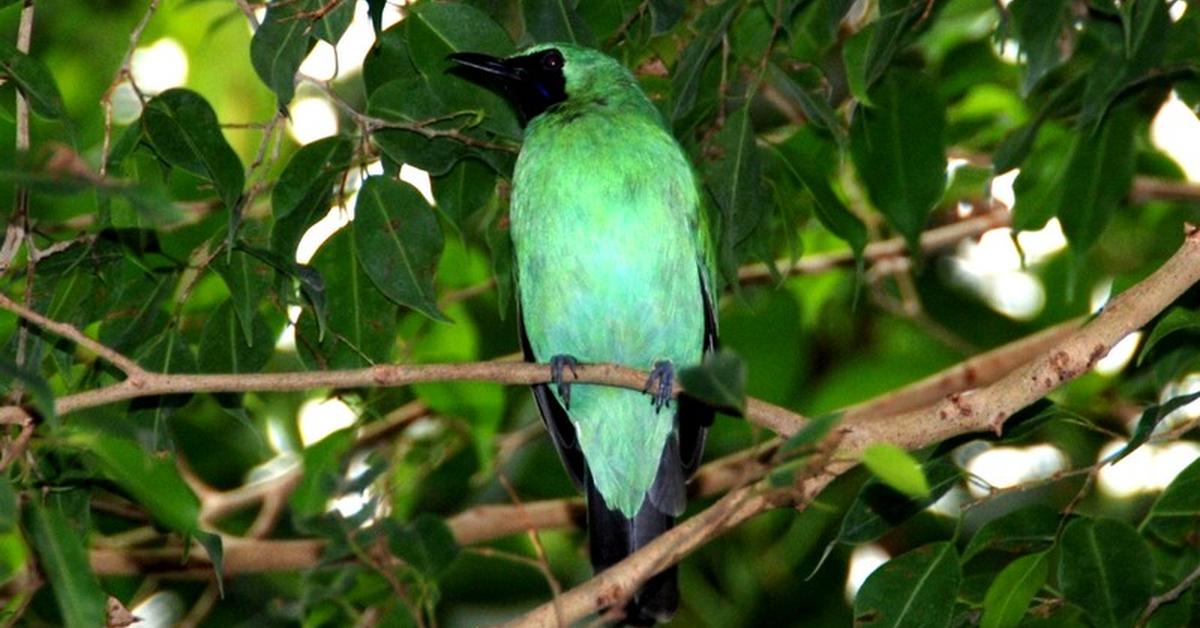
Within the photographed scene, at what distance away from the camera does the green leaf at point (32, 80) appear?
344cm

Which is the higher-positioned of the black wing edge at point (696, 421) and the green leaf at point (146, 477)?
the green leaf at point (146, 477)

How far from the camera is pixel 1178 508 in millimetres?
3785

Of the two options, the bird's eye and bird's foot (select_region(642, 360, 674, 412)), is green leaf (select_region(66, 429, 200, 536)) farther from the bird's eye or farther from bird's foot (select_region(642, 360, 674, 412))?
the bird's eye

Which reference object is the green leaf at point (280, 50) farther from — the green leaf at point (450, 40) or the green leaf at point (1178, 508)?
the green leaf at point (1178, 508)

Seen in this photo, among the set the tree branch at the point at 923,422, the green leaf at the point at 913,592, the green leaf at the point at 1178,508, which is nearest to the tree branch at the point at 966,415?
the tree branch at the point at 923,422

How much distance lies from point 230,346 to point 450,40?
90cm

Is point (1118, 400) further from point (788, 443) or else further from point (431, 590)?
point (788, 443)

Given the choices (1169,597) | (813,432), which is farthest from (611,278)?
(813,432)

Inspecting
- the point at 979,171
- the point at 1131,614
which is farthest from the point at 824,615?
the point at 1131,614

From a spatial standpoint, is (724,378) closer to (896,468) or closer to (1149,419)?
(896,468)

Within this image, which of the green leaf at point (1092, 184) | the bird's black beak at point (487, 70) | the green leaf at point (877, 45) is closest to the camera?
the green leaf at point (877, 45)

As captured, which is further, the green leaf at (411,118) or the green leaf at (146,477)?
the green leaf at (411,118)

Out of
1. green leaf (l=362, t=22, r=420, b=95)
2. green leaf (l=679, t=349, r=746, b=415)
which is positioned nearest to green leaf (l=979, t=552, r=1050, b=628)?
green leaf (l=679, t=349, r=746, b=415)

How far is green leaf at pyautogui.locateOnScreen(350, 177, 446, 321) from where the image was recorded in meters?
3.85
